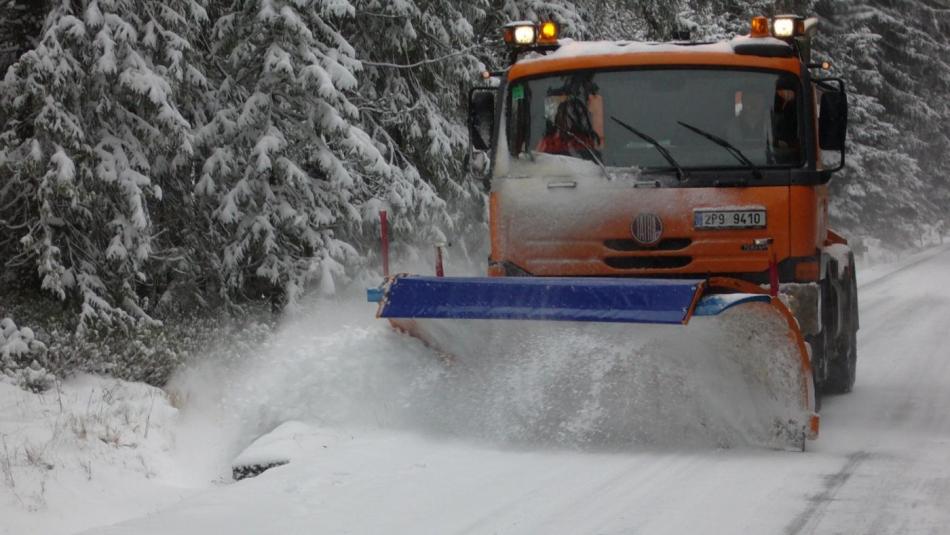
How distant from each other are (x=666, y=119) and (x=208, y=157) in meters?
5.61

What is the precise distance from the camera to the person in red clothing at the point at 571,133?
784 centimetres

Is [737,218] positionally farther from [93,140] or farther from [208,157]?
[208,157]

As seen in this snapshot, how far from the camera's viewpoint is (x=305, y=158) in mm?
11922

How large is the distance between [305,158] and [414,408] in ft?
17.1

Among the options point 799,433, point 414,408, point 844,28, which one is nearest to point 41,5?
point 414,408

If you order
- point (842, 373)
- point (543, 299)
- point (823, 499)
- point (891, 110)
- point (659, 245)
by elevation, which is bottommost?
point (842, 373)

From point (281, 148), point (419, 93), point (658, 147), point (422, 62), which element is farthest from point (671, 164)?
point (419, 93)

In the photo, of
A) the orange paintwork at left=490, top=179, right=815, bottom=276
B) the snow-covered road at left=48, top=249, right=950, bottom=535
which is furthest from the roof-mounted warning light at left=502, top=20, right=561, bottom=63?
the snow-covered road at left=48, top=249, right=950, bottom=535

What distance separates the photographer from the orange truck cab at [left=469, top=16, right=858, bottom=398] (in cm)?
748

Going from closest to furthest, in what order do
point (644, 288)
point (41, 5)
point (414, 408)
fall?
point (644, 288)
point (414, 408)
point (41, 5)

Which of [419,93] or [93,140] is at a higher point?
[419,93]

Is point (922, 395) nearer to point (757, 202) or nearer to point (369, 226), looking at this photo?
point (757, 202)

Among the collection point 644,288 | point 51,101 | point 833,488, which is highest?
point 51,101

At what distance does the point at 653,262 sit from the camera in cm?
762
